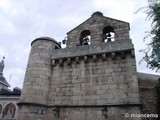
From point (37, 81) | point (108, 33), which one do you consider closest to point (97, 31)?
point (108, 33)

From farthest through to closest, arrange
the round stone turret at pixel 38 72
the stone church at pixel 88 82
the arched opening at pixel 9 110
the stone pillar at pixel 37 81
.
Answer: the arched opening at pixel 9 110 < the round stone turret at pixel 38 72 < the stone pillar at pixel 37 81 < the stone church at pixel 88 82

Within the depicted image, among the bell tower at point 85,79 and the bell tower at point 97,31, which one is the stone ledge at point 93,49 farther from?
the bell tower at point 97,31

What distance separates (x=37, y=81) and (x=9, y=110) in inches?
736

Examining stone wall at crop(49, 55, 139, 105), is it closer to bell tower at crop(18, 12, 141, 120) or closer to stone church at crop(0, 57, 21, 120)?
bell tower at crop(18, 12, 141, 120)

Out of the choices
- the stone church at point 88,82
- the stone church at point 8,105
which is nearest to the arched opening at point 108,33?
the stone church at point 88,82

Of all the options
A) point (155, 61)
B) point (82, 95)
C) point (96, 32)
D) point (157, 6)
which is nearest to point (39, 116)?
point (82, 95)

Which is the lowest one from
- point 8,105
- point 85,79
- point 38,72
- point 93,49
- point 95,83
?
point 8,105

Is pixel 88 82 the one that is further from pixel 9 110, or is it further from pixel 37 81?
pixel 9 110

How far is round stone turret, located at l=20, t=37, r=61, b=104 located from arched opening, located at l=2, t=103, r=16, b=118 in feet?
56.3

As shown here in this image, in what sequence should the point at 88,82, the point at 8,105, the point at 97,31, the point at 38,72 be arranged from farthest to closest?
the point at 8,105 → the point at 97,31 → the point at 38,72 → the point at 88,82

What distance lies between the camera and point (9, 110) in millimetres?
22562

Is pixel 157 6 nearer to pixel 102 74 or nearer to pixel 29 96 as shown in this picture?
pixel 102 74

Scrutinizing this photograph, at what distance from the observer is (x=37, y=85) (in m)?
7.03

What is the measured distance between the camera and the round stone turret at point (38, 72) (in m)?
6.82
